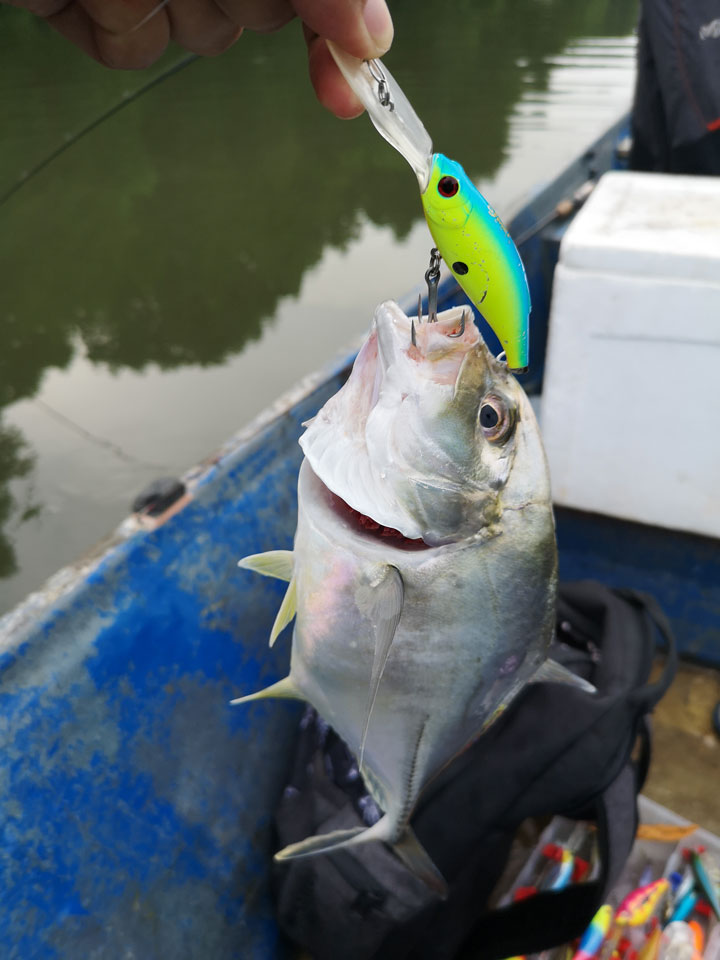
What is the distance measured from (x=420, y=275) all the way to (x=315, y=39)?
554cm

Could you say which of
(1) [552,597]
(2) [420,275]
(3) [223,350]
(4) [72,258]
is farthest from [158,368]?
(1) [552,597]

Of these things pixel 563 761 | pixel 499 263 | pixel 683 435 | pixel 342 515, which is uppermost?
pixel 499 263

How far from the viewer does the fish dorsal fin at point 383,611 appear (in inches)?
39.6

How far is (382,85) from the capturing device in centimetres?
90

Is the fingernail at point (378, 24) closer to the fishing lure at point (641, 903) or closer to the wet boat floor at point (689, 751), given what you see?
the fishing lure at point (641, 903)

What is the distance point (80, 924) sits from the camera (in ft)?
4.44

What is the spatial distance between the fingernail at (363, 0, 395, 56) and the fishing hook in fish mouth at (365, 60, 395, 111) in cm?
5

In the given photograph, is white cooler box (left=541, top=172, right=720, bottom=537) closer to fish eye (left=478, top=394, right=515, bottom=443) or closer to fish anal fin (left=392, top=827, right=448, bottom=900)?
fish eye (left=478, top=394, right=515, bottom=443)

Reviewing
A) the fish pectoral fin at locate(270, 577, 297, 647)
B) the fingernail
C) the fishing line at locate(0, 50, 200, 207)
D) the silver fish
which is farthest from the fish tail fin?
the fishing line at locate(0, 50, 200, 207)

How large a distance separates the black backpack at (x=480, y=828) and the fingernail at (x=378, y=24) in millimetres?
1416

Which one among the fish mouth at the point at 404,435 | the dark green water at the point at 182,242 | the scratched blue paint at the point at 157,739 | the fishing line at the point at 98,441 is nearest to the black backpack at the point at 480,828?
the scratched blue paint at the point at 157,739

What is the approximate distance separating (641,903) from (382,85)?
6.40 ft

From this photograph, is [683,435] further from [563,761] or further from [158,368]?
[158,368]

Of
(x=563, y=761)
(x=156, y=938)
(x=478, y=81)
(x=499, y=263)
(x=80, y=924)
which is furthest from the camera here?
(x=478, y=81)
